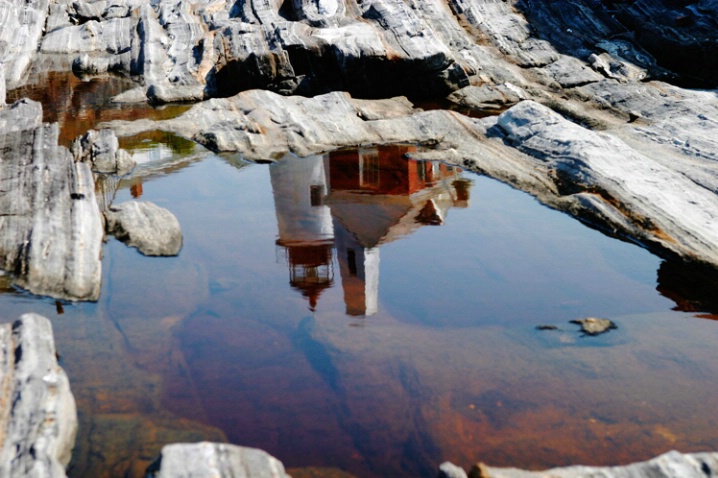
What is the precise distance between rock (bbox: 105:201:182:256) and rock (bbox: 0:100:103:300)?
0.20 metres

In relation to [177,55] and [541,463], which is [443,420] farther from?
[177,55]

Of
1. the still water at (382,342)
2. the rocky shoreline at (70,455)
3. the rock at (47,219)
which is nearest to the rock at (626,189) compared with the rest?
the still water at (382,342)

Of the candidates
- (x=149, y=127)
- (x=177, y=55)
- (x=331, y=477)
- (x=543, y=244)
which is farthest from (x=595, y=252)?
(x=177, y=55)

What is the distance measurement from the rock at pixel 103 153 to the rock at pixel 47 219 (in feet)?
1.57

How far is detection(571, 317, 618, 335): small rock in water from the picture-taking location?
5.59m

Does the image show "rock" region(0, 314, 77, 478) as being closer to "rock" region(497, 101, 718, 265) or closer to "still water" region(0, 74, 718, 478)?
"still water" region(0, 74, 718, 478)

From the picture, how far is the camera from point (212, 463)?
358 cm

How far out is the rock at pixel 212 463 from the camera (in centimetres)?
350

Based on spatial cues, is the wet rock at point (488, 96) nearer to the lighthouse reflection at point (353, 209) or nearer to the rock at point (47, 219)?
the lighthouse reflection at point (353, 209)

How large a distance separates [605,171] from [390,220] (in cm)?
242

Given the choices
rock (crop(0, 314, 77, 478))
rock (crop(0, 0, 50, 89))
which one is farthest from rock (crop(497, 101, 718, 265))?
rock (crop(0, 0, 50, 89))

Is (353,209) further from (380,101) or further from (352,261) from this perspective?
(380,101)

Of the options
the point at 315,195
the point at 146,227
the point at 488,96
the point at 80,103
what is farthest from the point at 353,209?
the point at 80,103

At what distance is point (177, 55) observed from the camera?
42.8 feet
